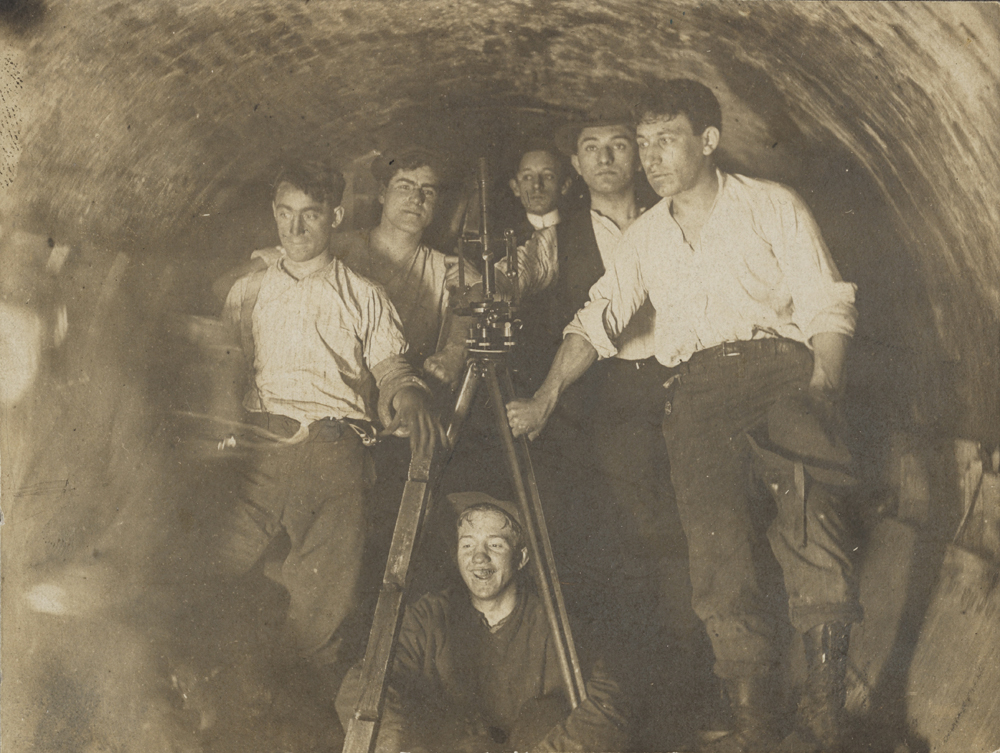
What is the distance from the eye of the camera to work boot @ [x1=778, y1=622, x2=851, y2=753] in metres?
4.36

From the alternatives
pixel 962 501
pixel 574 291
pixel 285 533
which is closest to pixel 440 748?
pixel 285 533

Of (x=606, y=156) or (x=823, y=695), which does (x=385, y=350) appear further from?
(x=823, y=695)

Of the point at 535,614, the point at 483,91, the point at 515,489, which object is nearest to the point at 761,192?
the point at 483,91

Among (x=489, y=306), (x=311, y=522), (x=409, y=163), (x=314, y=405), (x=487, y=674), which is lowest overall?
(x=487, y=674)

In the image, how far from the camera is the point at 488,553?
4.40 metres

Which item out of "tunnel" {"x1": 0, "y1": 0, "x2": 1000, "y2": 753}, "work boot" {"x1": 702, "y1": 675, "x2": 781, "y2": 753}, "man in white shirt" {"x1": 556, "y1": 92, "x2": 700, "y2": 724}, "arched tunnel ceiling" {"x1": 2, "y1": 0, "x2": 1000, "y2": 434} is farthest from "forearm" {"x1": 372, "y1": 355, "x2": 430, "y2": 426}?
"work boot" {"x1": 702, "y1": 675, "x2": 781, "y2": 753}

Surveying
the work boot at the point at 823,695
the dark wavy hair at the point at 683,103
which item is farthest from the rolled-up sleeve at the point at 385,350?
the work boot at the point at 823,695

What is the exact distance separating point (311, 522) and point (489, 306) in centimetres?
126

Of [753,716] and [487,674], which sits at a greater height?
[753,716]

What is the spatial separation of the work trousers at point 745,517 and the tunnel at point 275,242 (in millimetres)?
193

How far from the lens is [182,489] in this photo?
14.8ft

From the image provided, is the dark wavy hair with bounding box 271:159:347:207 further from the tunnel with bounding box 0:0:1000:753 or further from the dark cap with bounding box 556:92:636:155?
the dark cap with bounding box 556:92:636:155

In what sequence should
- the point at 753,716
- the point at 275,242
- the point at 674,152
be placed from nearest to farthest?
the point at 753,716
the point at 674,152
the point at 275,242

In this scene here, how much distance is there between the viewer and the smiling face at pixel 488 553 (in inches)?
173
